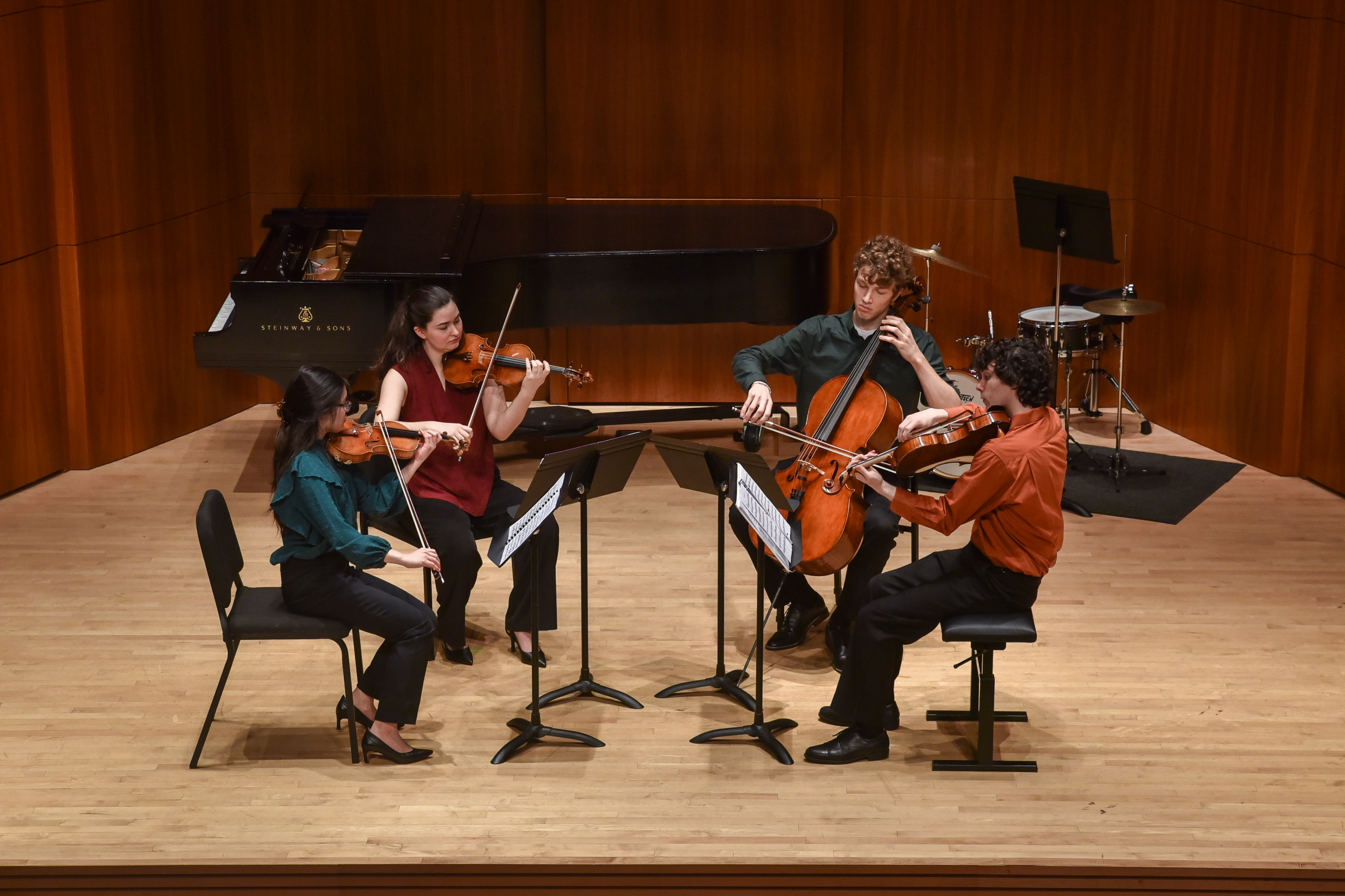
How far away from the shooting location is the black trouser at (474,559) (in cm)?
429

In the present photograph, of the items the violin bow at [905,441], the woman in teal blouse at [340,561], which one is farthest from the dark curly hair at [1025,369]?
the woman in teal blouse at [340,561]

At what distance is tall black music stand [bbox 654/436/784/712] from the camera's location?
3.73 metres

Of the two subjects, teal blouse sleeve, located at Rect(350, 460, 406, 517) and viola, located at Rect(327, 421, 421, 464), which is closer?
viola, located at Rect(327, 421, 421, 464)

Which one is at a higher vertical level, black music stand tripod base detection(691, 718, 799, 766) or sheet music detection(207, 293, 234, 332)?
sheet music detection(207, 293, 234, 332)

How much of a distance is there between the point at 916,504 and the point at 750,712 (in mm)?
900

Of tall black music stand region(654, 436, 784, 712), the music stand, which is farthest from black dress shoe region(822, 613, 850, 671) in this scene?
the music stand

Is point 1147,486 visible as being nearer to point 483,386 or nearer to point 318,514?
point 483,386

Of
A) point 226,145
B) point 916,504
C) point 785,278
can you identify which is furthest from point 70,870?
point 226,145

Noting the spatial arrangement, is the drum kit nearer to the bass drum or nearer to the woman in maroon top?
the bass drum

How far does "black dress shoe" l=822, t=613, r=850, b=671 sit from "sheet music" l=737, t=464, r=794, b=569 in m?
0.85

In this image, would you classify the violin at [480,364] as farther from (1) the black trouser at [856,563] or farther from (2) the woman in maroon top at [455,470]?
(1) the black trouser at [856,563]

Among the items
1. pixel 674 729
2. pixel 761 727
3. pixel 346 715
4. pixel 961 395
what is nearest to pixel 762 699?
pixel 761 727

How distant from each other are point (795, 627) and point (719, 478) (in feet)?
3.36

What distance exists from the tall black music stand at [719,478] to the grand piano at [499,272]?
2159mm
